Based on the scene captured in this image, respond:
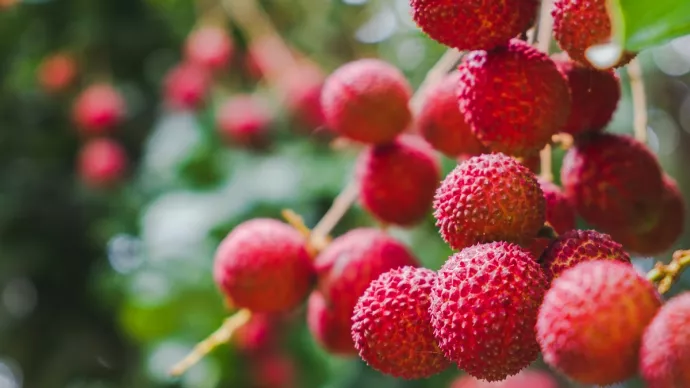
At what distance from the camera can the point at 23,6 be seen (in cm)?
183

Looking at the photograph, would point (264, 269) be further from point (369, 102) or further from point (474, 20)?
point (474, 20)

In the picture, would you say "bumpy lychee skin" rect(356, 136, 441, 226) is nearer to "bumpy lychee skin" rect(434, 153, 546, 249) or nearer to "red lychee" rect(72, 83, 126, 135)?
"bumpy lychee skin" rect(434, 153, 546, 249)

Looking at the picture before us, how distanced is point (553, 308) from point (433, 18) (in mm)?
234

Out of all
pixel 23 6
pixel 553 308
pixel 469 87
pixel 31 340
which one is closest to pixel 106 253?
pixel 31 340

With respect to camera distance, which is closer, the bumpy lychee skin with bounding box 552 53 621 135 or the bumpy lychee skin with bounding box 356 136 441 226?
the bumpy lychee skin with bounding box 552 53 621 135

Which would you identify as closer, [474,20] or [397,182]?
[474,20]

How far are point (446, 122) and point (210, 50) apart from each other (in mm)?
1009

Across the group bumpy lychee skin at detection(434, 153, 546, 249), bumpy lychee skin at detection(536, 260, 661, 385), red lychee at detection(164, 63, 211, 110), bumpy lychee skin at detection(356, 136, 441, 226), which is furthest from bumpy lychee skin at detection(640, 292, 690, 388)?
red lychee at detection(164, 63, 211, 110)

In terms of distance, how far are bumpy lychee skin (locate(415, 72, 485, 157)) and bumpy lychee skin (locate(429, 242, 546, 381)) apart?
0.21m

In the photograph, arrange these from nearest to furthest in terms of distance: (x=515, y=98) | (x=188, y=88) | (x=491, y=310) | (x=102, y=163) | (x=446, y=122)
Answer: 1. (x=491, y=310)
2. (x=515, y=98)
3. (x=446, y=122)
4. (x=188, y=88)
5. (x=102, y=163)

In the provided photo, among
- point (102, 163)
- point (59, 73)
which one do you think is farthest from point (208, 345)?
point (59, 73)

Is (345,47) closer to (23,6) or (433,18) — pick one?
(23,6)

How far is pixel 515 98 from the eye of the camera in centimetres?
54

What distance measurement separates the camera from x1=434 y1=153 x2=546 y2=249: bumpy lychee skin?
49 centimetres
